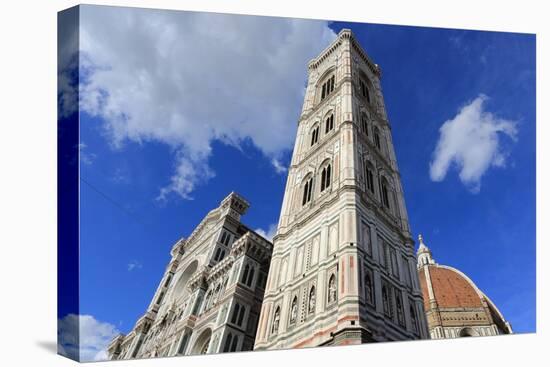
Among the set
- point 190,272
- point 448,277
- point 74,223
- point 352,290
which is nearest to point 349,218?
point 352,290

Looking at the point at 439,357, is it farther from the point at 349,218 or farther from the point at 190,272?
the point at 190,272

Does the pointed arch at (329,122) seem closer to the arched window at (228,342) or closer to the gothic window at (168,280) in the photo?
the arched window at (228,342)

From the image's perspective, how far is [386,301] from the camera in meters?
15.8

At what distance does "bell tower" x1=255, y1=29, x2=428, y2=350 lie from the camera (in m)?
14.5

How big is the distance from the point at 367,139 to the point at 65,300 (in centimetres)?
1760

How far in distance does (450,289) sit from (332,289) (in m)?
41.5

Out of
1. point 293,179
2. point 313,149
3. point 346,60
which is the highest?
point 346,60

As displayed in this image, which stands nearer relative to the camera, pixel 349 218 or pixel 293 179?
pixel 349 218

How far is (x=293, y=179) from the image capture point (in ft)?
77.9

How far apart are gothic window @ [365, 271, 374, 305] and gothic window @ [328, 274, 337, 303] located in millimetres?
1120

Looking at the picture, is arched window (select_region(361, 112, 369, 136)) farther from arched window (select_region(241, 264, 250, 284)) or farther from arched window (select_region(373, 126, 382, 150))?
arched window (select_region(241, 264, 250, 284))

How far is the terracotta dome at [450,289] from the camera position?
157 ft

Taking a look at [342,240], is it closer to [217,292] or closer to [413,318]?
[413,318]

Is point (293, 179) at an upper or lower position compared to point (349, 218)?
upper
